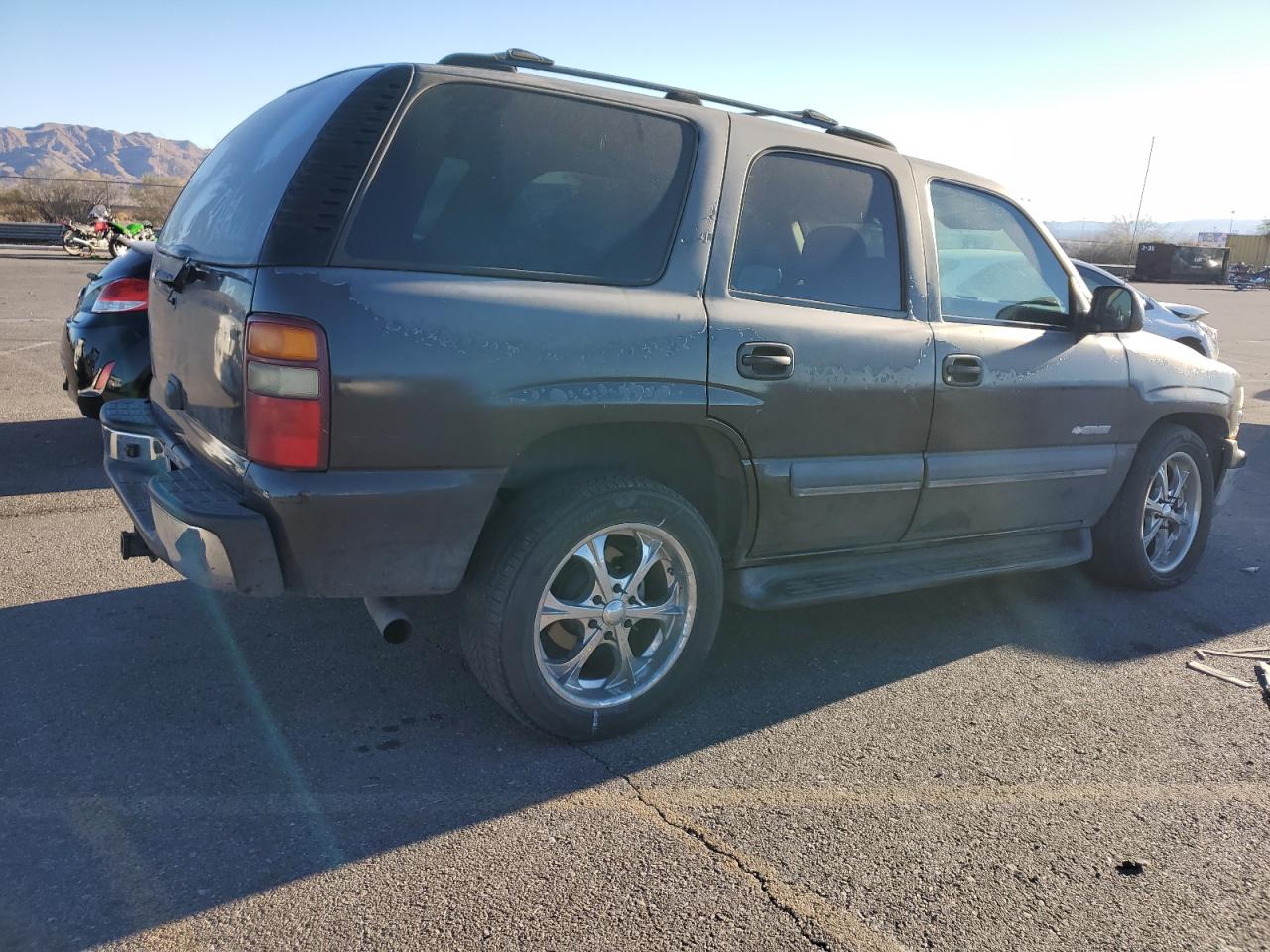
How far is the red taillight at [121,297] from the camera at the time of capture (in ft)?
18.8

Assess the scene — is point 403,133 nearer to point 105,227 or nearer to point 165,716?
point 165,716

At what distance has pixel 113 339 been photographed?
5.65 m

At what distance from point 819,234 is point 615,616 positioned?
157 cm

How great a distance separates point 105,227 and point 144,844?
2454cm

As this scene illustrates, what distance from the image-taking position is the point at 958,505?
4.01 m

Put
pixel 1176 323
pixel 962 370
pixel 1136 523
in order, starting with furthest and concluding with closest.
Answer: pixel 1176 323 → pixel 1136 523 → pixel 962 370

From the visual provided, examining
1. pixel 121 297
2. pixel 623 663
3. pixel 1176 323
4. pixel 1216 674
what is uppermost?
pixel 1176 323

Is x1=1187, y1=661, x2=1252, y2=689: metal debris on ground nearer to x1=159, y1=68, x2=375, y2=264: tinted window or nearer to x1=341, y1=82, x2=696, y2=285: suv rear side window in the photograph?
x1=341, y1=82, x2=696, y2=285: suv rear side window

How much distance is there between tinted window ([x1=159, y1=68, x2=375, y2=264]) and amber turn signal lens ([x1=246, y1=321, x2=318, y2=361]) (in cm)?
25

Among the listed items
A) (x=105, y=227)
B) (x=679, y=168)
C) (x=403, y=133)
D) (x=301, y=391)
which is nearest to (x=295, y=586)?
(x=301, y=391)

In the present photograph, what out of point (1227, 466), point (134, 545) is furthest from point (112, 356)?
point (1227, 466)

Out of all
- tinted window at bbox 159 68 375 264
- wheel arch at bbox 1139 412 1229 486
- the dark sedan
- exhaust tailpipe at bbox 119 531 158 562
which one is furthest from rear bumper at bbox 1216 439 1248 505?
the dark sedan

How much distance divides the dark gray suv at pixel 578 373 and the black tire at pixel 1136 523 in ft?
2.31

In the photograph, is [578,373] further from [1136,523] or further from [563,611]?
[1136,523]
